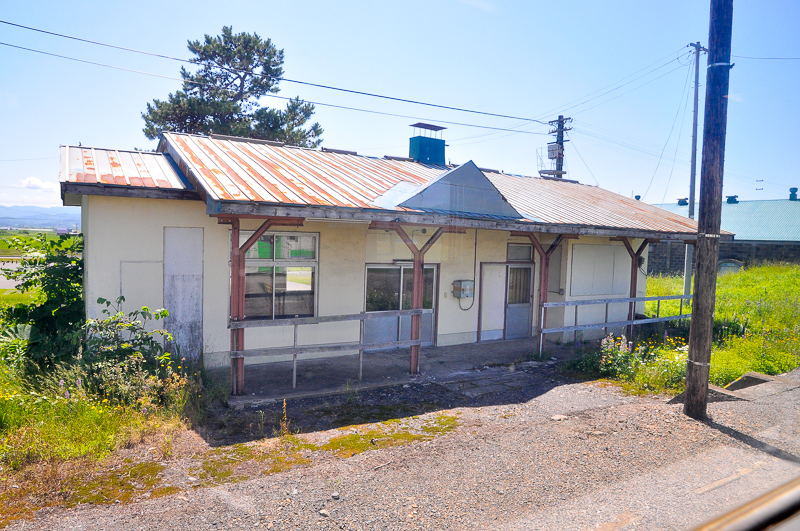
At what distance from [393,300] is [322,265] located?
1864 millimetres

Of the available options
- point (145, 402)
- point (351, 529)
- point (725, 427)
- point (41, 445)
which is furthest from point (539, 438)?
point (41, 445)

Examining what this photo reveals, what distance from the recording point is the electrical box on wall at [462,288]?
36.2 ft

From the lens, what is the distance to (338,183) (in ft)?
28.8

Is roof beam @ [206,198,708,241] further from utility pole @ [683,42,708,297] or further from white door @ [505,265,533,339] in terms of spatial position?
utility pole @ [683,42,708,297]

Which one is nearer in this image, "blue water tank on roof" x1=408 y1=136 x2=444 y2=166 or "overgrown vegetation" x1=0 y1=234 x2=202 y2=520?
"overgrown vegetation" x1=0 y1=234 x2=202 y2=520

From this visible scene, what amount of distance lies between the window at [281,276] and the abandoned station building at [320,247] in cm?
2

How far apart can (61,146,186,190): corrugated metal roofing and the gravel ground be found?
4.32m

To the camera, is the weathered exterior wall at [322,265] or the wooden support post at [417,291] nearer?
the weathered exterior wall at [322,265]

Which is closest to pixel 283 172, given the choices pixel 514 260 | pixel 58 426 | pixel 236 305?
pixel 236 305

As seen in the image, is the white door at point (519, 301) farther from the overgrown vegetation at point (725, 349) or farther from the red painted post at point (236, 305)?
the red painted post at point (236, 305)

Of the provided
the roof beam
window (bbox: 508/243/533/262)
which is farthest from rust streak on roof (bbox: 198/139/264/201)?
window (bbox: 508/243/533/262)

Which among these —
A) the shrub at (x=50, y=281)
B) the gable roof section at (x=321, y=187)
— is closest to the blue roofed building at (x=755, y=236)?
the gable roof section at (x=321, y=187)

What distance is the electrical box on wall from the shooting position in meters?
11.0

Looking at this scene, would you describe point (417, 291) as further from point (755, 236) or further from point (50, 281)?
point (755, 236)
